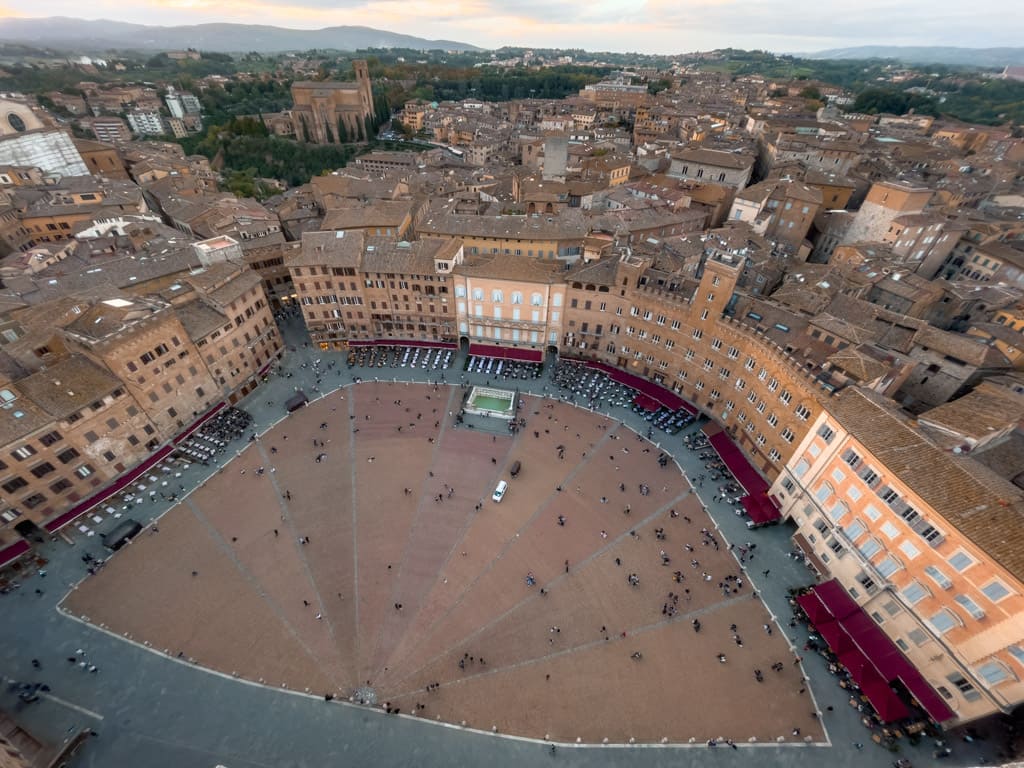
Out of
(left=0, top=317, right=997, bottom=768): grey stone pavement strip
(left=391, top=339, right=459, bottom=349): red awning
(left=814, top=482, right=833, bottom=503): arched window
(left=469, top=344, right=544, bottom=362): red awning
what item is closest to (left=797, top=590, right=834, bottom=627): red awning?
(left=0, top=317, right=997, bottom=768): grey stone pavement strip

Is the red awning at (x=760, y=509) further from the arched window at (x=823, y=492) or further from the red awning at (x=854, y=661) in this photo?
the red awning at (x=854, y=661)

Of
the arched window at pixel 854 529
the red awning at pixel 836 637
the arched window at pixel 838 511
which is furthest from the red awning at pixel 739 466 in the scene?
the red awning at pixel 836 637

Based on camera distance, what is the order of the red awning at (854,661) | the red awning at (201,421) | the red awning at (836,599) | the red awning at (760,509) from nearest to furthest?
the red awning at (854,661), the red awning at (836,599), the red awning at (760,509), the red awning at (201,421)

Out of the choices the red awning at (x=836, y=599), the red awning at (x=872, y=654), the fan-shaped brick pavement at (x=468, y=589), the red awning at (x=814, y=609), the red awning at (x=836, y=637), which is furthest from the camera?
the red awning at (x=814, y=609)

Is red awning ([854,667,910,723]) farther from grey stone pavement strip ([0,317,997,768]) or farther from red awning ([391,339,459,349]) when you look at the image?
red awning ([391,339,459,349])

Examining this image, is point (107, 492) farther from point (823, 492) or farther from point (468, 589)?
point (823, 492)
